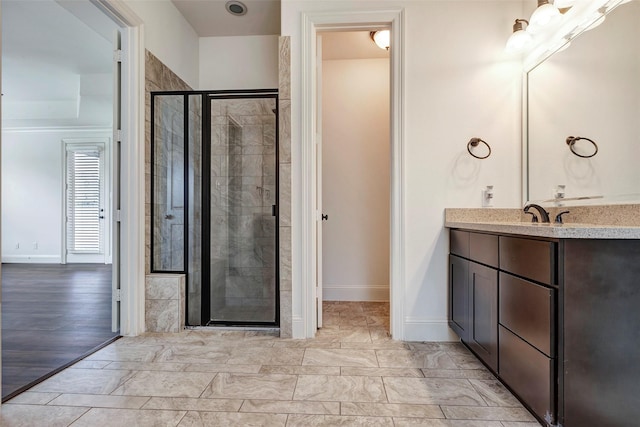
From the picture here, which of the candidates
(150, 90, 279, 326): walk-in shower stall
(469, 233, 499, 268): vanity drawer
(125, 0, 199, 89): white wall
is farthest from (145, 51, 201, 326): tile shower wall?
(469, 233, 499, 268): vanity drawer

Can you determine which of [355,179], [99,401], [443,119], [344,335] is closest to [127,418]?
[99,401]

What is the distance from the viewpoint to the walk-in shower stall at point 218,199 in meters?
2.60

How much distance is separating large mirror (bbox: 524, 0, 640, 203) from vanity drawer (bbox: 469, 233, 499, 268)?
59 centimetres

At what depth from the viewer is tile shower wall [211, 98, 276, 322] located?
2.62 meters

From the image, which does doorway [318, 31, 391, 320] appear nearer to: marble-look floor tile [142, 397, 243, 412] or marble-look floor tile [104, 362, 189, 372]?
marble-look floor tile [104, 362, 189, 372]

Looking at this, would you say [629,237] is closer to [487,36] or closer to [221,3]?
[487,36]

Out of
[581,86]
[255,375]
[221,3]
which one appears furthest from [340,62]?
[255,375]

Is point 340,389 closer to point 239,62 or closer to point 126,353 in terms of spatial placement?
point 126,353

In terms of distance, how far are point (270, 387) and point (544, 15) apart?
2.68 metres

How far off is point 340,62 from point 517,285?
2.81 meters

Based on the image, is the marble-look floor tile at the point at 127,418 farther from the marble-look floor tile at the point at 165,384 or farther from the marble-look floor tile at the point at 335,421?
the marble-look floor tile at the point at 335,421

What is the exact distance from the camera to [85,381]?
1.72 m

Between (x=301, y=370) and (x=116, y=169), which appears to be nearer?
(x=301, y=370)

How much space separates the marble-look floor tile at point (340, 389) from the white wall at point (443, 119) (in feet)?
2.44
